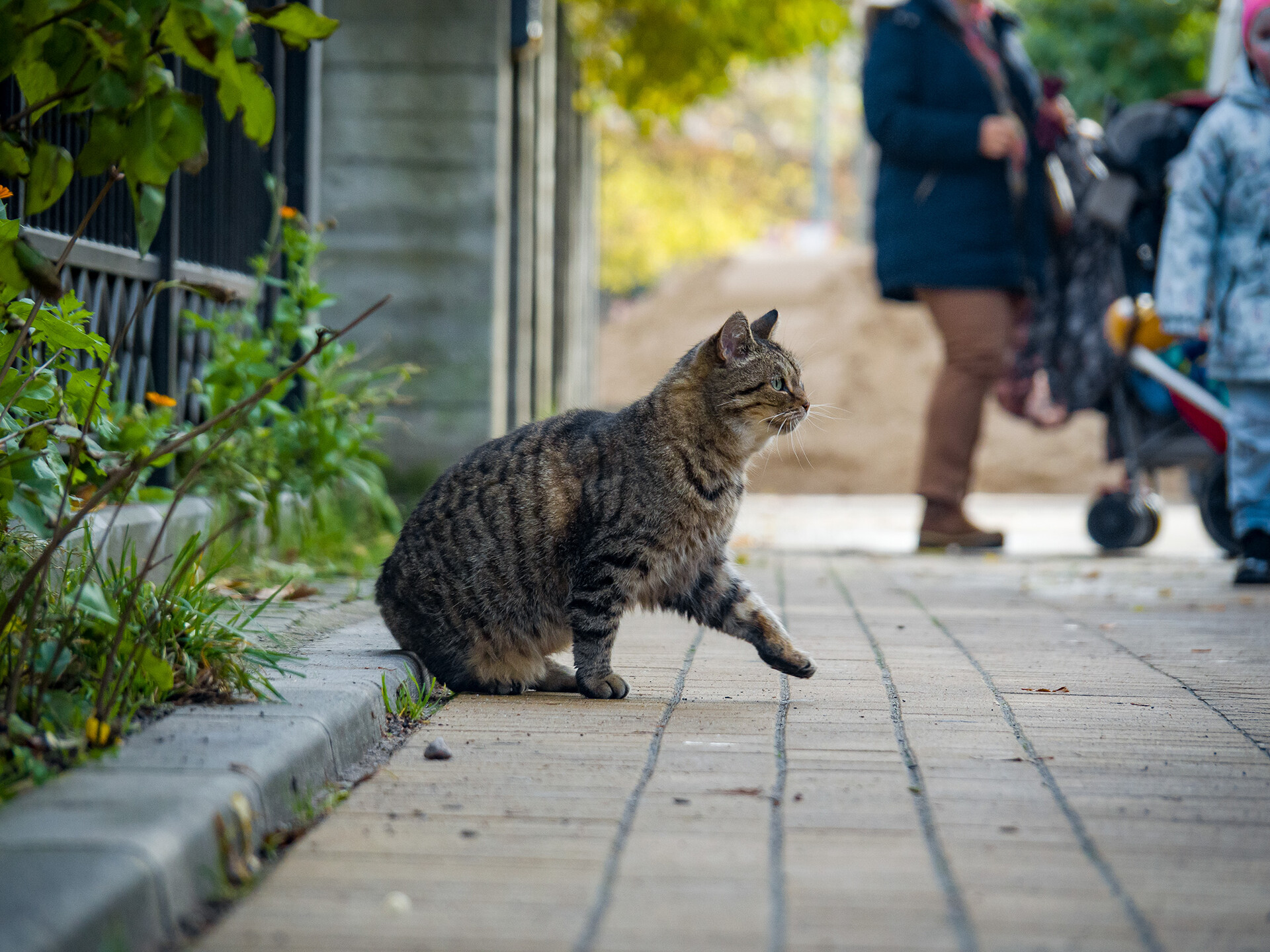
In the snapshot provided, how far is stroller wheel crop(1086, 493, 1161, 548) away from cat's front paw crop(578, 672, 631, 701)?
4.98 meters

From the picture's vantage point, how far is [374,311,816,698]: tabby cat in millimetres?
3549

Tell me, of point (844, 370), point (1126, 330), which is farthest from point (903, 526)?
point (844, 370)

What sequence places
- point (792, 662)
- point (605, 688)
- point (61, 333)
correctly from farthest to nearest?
point (792, 662), point (605, 688), point (61, 333)

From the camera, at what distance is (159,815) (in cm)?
203

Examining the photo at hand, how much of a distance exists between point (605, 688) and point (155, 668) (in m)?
1.27

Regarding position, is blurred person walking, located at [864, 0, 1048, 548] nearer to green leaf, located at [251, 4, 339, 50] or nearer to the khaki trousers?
the khaki trousers

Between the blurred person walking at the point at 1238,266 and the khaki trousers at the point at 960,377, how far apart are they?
1157mm

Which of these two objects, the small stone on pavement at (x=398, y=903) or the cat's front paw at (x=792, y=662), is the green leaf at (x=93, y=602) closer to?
the small stone on pavement at (x=398, y=903)

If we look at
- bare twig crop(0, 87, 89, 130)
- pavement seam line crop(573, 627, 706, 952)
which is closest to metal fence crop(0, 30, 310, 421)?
bare twig crop(0, 87, 89, 130)

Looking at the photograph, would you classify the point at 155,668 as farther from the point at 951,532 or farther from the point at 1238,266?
the point at 951,532

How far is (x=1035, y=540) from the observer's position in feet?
29.5

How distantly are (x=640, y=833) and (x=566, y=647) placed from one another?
57.5 inches

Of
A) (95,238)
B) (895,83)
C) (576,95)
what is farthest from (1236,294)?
(576,95)

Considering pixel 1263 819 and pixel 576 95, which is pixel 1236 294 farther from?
pixel 576 95
